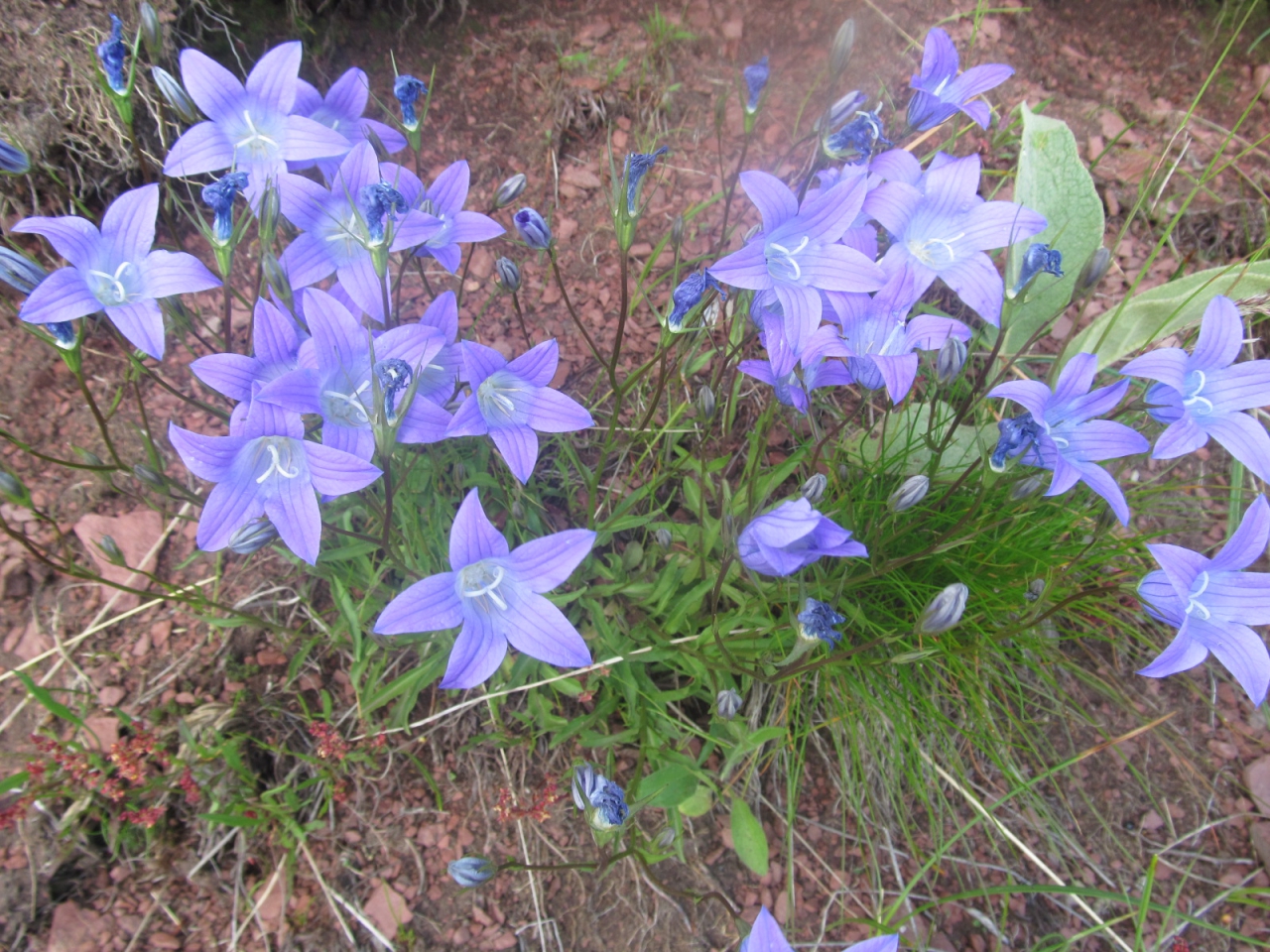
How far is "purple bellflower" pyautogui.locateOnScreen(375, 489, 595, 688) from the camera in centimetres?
207

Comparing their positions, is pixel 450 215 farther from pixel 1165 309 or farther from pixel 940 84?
pixel 1165 309

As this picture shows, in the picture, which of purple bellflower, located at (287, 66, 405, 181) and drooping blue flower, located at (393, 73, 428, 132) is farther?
purple bellflower, located at (287, 66, 405, 181)

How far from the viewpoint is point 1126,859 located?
11.1 feet

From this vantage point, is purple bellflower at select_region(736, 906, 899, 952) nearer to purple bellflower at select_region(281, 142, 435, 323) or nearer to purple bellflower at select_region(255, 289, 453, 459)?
purple bellflower at select_region(255, 289, 453, 459)

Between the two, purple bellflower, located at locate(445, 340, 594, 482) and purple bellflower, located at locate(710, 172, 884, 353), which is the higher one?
purple bellflower, located at locate(710, 172, 884, 353)

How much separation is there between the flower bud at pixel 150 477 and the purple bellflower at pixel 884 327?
2.18 metres

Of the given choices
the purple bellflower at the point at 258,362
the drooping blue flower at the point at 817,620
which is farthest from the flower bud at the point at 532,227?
the drooping blue flower at the point at 817,620

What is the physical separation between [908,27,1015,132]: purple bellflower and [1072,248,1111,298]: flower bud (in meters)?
0.69

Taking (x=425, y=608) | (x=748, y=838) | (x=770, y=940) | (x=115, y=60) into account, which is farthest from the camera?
(x=748, y=838)

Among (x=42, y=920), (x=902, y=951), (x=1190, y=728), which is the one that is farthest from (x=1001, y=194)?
(x=42, y=920)

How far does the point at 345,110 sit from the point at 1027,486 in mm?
2678

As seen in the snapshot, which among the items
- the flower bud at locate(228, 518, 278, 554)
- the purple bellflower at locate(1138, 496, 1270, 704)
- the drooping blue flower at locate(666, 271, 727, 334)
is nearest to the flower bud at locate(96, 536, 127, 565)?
the flower bud at locate(228, 518, 278, 554)

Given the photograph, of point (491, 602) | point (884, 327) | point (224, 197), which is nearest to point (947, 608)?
point (884, 327)

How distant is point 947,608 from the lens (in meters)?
2.19
